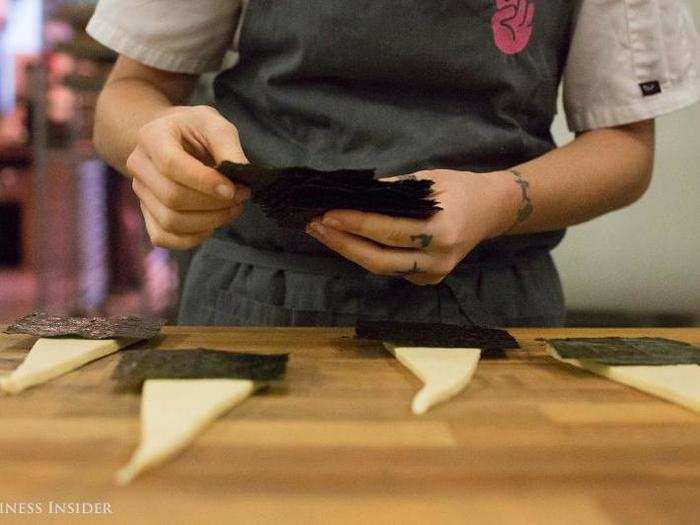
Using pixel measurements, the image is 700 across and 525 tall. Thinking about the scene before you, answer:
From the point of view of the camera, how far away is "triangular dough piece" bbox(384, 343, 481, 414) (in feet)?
1.94

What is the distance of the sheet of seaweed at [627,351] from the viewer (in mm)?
718

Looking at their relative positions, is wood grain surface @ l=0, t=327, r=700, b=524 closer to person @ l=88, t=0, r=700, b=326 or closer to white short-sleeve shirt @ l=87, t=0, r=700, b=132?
person @ l=88, t=0, r=700, b=326

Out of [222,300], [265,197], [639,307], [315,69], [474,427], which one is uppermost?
[315,69]

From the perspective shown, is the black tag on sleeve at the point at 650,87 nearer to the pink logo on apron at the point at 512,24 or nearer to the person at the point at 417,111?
the person at the point at 417,111

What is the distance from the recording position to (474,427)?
550 millimetres

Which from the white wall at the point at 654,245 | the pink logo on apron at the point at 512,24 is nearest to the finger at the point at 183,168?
the pink logo on apron at the point at 512,24

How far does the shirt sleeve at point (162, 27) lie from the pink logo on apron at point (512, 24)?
0.36 metres

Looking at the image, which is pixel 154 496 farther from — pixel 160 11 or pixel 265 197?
pixel 160 11

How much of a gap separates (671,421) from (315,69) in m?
0.60

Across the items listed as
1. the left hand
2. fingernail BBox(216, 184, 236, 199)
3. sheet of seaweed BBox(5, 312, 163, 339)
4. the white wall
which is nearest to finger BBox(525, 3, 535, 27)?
the left hand

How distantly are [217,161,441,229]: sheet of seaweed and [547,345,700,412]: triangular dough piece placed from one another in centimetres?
22

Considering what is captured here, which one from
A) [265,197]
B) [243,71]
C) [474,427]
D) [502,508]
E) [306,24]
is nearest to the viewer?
[502,508]

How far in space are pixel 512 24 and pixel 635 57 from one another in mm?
185

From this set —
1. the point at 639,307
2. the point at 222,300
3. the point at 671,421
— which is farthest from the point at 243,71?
the point at 639,307
